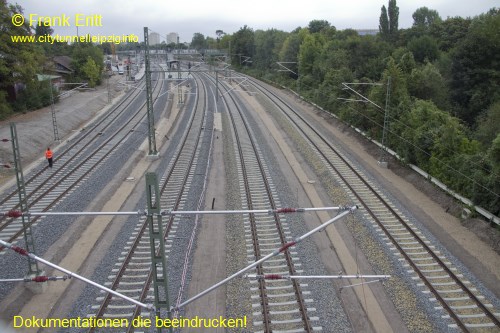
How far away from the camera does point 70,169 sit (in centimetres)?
2491

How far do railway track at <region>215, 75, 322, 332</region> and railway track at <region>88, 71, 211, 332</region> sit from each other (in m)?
2.80

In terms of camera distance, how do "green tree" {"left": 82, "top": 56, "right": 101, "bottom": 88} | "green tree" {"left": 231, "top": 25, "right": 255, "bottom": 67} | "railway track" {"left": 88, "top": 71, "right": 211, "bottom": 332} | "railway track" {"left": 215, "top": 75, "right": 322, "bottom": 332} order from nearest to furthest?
"railway track" {"left": 215, "top": 75, "right": 322, "bottom": 332}, "railway track" {"left": 88, "top": 71, "right": 211, "bottom": 332}, "green tree" {"left": 82, "top": 56, "right": 101, "bottom": 88}, "green tree" {"left": 231, "top": 25, "right": 255, "bottom": 67}

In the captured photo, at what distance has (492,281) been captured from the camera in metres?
13.1

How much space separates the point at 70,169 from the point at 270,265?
15.7 metres

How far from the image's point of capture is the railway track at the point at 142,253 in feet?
37.8

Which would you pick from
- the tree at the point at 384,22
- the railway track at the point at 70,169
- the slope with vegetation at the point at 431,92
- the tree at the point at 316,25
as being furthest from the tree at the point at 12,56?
the tree at the point at 316,25

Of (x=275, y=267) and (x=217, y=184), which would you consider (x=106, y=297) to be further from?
(x=217, y=184)

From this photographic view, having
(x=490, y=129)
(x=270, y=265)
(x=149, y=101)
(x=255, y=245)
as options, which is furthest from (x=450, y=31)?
(x=270, y=265)

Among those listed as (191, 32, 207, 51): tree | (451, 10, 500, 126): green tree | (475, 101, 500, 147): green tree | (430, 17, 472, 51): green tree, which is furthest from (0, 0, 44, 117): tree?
(191, 32, 207, 51): tree

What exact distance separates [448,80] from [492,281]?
26870mm

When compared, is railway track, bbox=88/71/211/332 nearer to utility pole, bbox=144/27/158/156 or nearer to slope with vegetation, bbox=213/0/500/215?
utility pole, bbox=144/27/158/156

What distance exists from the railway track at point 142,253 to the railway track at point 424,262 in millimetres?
7724

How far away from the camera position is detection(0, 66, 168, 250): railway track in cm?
1898

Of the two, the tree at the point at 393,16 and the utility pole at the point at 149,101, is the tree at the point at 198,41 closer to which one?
the tree at the point at 393,16
